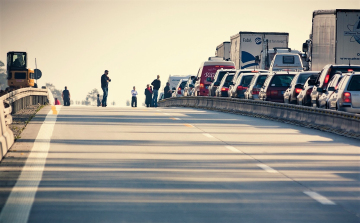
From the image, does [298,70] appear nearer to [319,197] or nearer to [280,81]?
[280,81]

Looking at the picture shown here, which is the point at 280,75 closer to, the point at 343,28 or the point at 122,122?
the point at 343,28

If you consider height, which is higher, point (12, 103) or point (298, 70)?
point (298, 70)

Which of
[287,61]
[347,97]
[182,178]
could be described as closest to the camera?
[182,178]

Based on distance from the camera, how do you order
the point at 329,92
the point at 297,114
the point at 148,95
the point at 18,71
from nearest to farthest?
the point at 329,92 → the point at 297,114 → the point at 148,95 → the point at 18,71

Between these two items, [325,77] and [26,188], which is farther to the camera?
[325,77]

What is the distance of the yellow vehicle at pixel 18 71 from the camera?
169 ft

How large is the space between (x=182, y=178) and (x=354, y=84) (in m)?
11.0

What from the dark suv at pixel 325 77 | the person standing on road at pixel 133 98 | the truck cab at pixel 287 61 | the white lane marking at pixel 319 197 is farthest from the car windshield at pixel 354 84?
the person standing on road at pixel 133 98

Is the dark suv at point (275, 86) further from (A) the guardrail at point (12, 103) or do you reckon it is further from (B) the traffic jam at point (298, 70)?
(A) the guardrail at point (12, 103)

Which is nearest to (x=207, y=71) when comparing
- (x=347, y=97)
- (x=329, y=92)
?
(x=329, y=92)

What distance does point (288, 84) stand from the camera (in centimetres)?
2914

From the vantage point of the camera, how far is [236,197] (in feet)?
28.5

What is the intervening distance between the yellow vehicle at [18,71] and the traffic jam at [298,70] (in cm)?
1104

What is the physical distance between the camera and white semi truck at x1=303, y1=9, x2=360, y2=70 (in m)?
30.4
